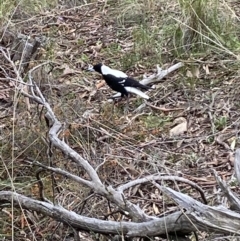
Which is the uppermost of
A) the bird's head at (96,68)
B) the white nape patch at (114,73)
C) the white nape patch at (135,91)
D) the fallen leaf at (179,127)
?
the white nape patch at (114,73)

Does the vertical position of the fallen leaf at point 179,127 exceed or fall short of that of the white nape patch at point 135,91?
it falls short

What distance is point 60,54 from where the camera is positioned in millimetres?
4898

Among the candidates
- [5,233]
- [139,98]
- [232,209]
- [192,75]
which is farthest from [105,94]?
[232,209]

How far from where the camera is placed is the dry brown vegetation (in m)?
2.86

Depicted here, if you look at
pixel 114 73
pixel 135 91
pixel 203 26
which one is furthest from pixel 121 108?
pixel 203 26

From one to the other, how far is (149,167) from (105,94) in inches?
48.4

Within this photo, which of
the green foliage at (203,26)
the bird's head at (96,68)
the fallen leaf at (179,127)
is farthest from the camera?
the green foliage at (203,26)

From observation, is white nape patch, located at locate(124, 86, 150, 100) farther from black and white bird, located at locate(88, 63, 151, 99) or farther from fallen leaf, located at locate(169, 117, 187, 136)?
fallen leaf, located at locate(169, 117, 187, 136)

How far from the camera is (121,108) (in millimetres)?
3971

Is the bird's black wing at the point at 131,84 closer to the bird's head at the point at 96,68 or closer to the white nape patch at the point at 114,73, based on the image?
the white nape patch at the point at 114,73

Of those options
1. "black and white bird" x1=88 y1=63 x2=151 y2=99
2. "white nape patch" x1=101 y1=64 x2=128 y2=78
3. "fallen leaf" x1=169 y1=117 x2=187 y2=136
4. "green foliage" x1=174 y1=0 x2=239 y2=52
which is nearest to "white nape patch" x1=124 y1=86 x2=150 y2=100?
"black and white bird" x1=88 y1=63 x2=151 y2=99

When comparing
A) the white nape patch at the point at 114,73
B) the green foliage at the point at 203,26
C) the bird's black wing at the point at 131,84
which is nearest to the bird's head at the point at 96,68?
the white nape patch at the point at 114,73

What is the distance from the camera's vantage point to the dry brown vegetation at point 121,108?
2.86 metres

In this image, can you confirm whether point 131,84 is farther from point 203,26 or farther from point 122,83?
point 203,26
